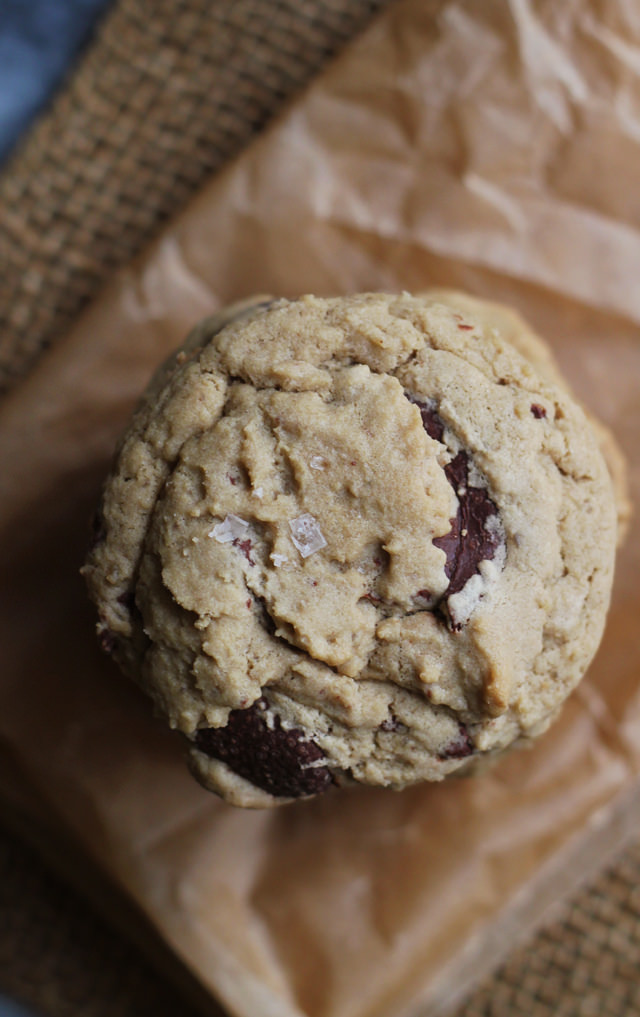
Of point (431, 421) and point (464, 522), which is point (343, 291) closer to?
point (431, 421)

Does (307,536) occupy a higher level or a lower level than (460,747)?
higher

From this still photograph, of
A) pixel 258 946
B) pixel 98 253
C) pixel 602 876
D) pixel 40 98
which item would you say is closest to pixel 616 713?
pixel 602 876

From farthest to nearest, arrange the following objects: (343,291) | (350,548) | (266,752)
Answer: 1. (343,291)
2. (266,752)
3. (350,548)

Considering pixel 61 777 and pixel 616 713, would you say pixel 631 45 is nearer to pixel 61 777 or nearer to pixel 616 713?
pixel 616 713

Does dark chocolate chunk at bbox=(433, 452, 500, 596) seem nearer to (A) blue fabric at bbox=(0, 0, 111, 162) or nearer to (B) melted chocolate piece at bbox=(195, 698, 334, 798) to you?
(B) melted chocolate piece at bbox=(195, 698, 334, 798)

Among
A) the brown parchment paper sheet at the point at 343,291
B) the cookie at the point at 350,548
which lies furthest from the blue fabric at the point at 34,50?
the cookie at the point at 350,548

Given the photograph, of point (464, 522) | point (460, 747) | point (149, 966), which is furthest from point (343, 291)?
point (149, 966)

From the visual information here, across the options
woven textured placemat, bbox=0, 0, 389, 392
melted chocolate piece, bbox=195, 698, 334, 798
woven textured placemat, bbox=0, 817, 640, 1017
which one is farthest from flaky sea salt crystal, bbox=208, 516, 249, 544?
woven textured placemat, bbox=0, 817, 640, 1017
